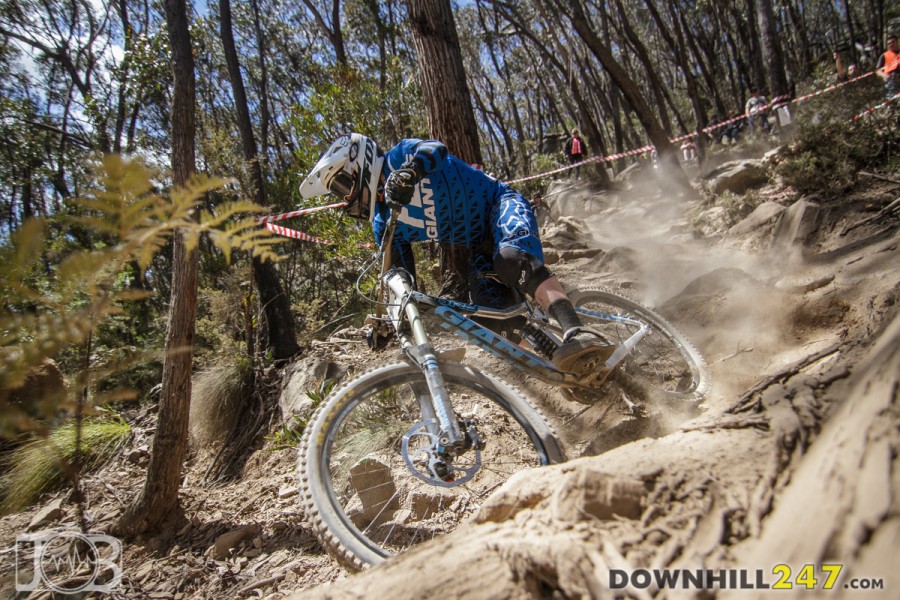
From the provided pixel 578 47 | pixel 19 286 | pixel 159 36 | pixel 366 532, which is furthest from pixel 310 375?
pixel 578 47

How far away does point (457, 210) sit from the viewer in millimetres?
2932

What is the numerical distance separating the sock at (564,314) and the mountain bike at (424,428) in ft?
0.78

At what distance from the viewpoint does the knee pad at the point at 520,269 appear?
8.51ft

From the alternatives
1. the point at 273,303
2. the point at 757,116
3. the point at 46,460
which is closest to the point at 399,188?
the point at 46,460

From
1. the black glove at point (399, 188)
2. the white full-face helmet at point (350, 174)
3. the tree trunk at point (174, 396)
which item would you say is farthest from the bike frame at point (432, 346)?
the tree trunk at point (174, 396)

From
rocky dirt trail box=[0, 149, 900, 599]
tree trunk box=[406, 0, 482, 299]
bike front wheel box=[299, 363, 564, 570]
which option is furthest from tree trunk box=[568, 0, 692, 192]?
bike front wheel box=[299, 363, 564, 570]

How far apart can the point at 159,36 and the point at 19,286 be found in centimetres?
1407

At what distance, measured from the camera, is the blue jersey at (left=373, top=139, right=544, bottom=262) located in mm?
2748

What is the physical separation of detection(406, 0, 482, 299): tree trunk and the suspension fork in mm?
1830

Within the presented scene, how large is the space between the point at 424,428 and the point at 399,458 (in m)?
0.60

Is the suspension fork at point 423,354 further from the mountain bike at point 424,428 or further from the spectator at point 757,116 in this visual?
the spectator at point 757,116

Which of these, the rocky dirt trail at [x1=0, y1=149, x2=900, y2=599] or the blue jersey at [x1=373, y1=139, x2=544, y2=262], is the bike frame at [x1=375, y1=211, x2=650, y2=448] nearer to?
the blue jersey at [x1=373, y1=139, x2=544, y2=262]

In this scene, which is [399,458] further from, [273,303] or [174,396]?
[273,303]

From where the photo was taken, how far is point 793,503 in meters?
0.85
